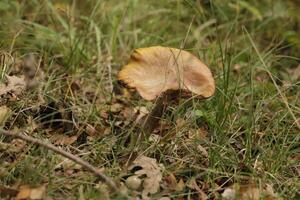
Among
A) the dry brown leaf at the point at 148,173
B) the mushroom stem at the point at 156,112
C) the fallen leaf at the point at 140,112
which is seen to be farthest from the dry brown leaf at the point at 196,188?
the fallen leaf at the point at 140,112

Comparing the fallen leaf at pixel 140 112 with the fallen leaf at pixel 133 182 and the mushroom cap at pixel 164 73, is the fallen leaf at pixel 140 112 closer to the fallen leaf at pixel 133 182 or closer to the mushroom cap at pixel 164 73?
the mushroom cap at pixel 164 73

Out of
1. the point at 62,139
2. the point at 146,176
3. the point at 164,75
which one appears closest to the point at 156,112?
the point at 164,75

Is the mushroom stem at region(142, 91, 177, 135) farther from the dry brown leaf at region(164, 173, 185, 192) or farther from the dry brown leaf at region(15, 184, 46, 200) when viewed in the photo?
the dry brown leaf at region(15, 184, 46, 200)

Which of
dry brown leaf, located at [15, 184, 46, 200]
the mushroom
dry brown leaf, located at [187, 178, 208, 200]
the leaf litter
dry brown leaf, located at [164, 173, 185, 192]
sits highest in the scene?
the mushroom

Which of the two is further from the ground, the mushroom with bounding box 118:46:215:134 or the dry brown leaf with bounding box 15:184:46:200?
the mushroom with bounding box 118:46:215:134

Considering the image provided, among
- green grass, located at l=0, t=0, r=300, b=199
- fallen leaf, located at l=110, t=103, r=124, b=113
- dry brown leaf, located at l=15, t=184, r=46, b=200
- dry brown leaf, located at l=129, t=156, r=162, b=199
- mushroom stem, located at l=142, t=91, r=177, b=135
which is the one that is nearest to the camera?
dry brown leaf, located at l=15, t=184, r=46, b=200

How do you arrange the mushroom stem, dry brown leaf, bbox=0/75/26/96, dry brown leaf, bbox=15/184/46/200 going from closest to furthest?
1. dry brown leaf, bbox=15/184/46/200
2. the mushroom stem
3. dry brown leaf, bbox=0/75/26/96

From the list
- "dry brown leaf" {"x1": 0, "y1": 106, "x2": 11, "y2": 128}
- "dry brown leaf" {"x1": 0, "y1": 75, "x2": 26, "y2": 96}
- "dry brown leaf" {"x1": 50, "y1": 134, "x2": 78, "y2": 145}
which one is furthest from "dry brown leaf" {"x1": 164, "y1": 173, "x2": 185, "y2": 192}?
"dry brown leaf" {"x1": 0, "y1": 75, "x2": 26, "y2": 96}

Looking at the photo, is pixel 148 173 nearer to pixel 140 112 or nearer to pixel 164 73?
pixel 164 73
